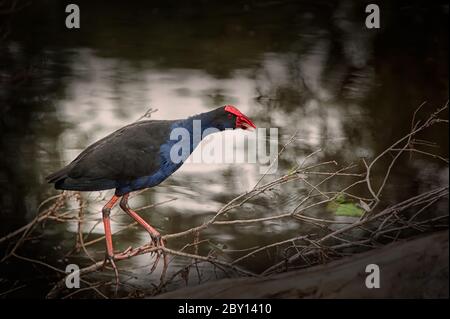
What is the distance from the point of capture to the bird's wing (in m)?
2.04

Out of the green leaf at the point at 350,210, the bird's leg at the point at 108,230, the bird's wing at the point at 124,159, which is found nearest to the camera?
the bird's wing at the point at 124,159

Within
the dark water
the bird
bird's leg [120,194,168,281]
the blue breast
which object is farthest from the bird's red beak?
bird's leg [120,194,168,281]

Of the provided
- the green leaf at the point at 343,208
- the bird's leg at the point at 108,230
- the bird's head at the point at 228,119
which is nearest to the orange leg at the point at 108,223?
the bird's leg at the point at 108,230

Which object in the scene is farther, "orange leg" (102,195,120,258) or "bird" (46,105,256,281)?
"orange leg" (102,195,120,258)

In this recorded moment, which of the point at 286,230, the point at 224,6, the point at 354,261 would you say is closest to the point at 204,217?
the point at 286,230

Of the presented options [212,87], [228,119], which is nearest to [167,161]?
[228,119]

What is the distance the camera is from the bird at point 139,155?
2.05 meters

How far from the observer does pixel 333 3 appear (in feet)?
8.21

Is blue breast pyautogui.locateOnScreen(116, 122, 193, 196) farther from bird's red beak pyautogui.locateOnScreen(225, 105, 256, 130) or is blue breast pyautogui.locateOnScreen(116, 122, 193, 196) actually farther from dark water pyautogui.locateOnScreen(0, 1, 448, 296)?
dark water pyautogui.locateOnScreen(0, 1, 448, 296)

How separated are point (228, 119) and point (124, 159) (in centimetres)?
37

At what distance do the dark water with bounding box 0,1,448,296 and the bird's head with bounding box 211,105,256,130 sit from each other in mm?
335

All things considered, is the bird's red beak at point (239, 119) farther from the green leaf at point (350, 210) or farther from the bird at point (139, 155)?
the green leaf at point (350, 210)

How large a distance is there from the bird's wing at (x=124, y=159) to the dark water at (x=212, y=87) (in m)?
0.32

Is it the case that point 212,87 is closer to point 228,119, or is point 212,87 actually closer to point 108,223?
point 228,119
